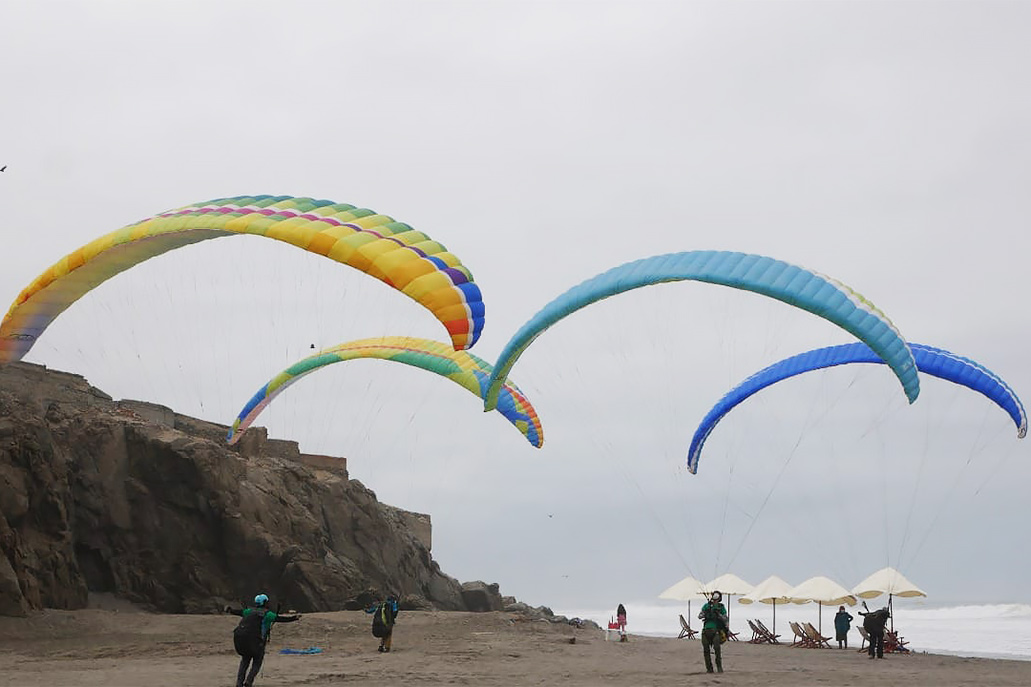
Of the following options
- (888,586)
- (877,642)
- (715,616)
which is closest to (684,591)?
(888,586)

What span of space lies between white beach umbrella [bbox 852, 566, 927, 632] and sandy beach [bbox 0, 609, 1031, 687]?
69.8 inches

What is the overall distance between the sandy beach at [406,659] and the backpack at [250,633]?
180 cm

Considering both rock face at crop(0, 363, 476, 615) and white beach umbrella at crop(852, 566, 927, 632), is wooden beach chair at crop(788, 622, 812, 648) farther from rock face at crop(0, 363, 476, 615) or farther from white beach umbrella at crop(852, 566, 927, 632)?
rock face at crop(0, 363, 476, 615)

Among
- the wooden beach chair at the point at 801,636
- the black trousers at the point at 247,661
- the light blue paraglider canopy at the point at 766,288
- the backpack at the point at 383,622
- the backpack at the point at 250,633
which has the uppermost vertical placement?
the light blue paraglider canopy at the point at 766,288

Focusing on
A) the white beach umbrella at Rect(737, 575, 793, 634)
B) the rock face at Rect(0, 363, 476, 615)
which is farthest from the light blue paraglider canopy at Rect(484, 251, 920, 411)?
the white beach umbrella at Rect(737, 575, 793, 634)

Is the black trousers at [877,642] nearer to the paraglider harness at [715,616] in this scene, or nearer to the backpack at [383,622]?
the paraglider harness at [715,616]

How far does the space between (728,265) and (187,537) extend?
2119 cm

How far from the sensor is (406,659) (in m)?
20.1

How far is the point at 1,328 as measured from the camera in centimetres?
2284

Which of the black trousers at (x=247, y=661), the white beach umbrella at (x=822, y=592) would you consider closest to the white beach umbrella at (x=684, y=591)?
the white beach umbrella at (x=822, y=592)

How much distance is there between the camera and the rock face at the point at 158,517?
28.1 m

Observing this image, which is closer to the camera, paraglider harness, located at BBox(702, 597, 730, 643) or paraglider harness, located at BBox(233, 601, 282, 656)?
paraglider harness, located at BBox(233, 601, 282, 656)

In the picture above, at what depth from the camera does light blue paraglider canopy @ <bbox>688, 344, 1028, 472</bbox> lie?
2258 cm

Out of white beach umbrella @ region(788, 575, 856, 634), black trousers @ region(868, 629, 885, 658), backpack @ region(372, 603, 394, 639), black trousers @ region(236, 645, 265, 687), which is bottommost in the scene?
black trousers @ region(236, 645, 265, 687)
